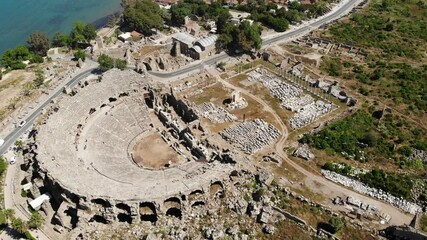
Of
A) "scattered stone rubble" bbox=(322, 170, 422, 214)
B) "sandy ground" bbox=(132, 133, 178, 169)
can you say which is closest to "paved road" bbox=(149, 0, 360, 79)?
"sandy ground" bbox=(132, 133, 178, 169)

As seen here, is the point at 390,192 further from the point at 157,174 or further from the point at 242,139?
the point at 157,174

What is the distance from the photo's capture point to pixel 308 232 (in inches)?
2933

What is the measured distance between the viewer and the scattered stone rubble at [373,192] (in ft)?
263

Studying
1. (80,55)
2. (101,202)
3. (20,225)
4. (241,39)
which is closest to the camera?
(20,225)

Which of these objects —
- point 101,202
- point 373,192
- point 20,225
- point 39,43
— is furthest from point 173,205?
point 39,43

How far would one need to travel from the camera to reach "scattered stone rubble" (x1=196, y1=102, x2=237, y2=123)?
10775 centimetres

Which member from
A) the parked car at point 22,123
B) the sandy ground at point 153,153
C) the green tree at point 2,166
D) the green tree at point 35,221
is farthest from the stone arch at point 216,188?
the parked car at point 22,123

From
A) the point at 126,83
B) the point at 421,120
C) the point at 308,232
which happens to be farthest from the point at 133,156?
the point at 421,120

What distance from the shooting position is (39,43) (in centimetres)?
14438

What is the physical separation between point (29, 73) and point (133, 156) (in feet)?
191

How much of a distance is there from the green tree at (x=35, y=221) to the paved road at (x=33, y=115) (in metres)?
28.9

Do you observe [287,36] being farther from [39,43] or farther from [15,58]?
[15,58]

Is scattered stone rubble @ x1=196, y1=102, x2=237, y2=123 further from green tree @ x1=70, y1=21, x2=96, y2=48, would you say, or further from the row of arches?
green tree @ x1=70, y1=21, x2=96, y2=48

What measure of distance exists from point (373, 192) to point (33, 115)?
3449 inches
